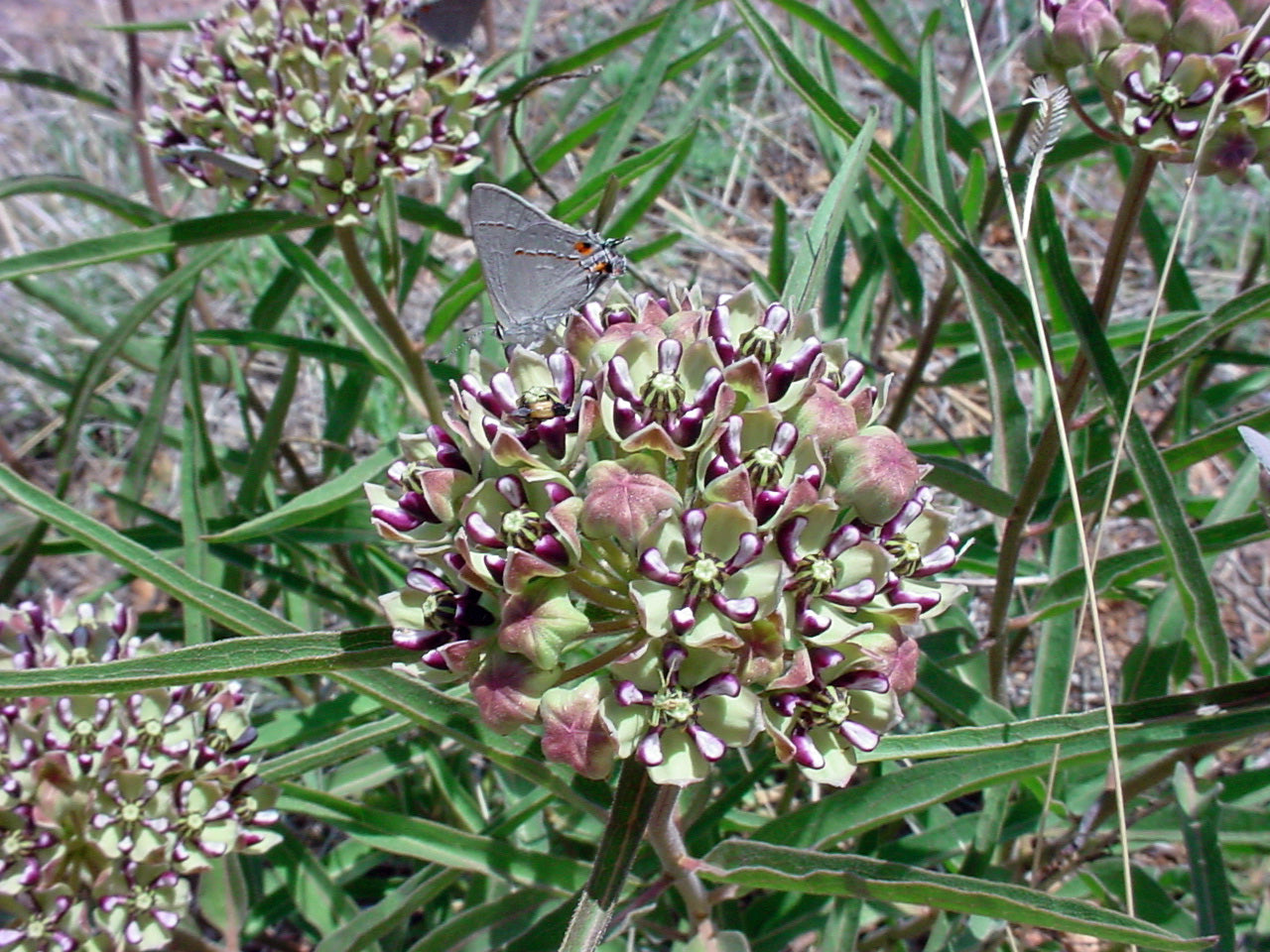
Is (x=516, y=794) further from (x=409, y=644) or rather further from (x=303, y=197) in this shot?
(x=303, y=197)

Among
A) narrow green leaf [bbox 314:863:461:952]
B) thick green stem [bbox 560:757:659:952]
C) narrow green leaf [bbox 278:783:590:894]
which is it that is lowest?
narrow green leaf [bbox 314:863:461:952]

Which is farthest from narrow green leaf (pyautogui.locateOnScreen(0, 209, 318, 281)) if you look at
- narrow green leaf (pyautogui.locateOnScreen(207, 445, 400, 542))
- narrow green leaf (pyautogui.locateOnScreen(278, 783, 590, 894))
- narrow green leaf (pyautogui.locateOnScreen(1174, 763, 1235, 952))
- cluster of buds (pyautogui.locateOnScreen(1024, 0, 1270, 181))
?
narrow green leaf (pyautogui.locateOnScreen(1174, 763, 1235, 952))

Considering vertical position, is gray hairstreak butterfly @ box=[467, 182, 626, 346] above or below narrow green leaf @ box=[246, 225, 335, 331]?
above

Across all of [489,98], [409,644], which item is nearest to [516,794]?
[409,644]

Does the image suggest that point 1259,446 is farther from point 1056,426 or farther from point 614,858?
point 614,858

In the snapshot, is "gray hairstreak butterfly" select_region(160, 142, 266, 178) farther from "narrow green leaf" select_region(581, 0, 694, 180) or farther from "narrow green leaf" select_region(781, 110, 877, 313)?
"narrow green leaf" select_region(781, 110, 877, 313)

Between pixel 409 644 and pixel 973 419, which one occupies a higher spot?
pixel 409 644

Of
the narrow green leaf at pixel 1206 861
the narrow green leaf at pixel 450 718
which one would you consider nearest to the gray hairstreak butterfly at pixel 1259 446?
the narrow green leaf at pixel 1206 861
